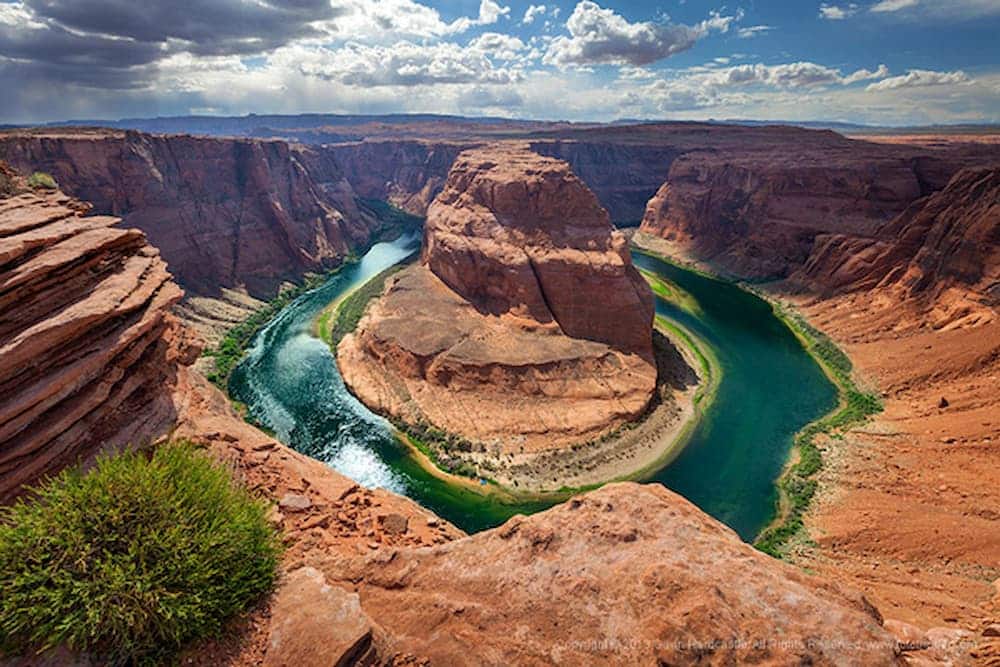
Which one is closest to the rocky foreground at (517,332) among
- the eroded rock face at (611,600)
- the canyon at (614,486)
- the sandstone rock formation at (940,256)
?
the canyon at (614,486)

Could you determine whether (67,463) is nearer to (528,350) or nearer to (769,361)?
(528,350)

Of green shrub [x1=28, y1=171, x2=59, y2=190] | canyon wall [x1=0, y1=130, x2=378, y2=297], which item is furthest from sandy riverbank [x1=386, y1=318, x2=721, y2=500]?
canyon wall [x1=0, y1=130, x2=378, y2=297]

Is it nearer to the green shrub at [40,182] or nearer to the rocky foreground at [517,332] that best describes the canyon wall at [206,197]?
the rocky foreground at [517,332]

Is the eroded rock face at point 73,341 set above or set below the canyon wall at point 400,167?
above

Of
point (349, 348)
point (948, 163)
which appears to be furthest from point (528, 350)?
point (948, 163)

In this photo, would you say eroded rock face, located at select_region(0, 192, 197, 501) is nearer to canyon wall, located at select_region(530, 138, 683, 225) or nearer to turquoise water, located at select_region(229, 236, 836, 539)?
turquoise water, located at select_region(229, 236, 836, 539)
